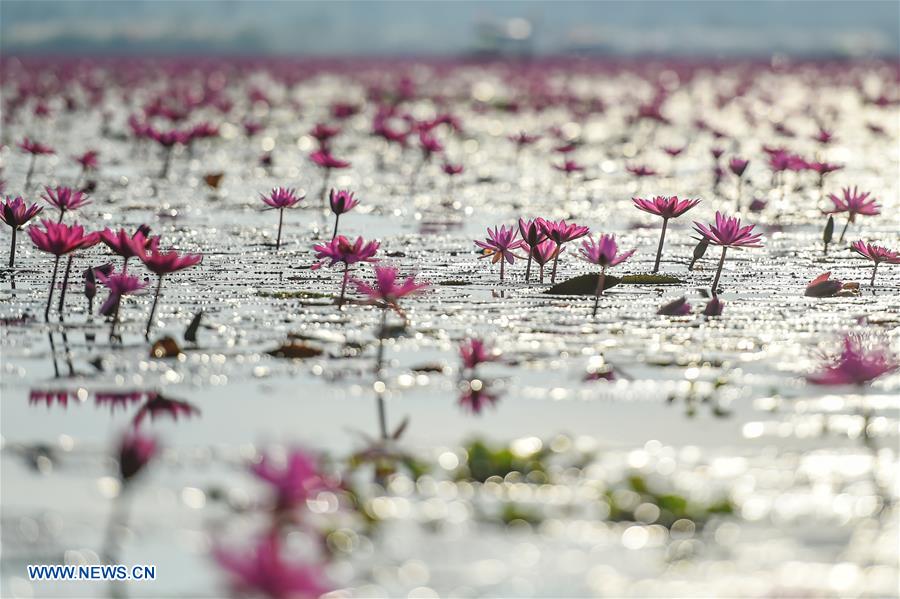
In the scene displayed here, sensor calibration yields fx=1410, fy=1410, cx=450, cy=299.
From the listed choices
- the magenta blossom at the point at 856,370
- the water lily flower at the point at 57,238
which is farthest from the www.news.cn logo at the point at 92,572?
the water lily flower at the point at 57,238

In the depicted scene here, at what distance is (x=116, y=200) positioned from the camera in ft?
24.6

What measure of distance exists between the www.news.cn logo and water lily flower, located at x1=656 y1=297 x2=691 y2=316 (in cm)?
226

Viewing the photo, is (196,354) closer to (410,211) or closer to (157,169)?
(410,211)

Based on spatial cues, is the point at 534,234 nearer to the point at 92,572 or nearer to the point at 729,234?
the point at 729,234

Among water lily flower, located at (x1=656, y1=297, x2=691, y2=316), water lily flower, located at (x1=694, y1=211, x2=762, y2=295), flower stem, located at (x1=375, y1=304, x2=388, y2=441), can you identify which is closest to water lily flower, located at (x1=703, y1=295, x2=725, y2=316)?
water lily flower, located at (x1=656, y1=297, x2=691, y2=316)

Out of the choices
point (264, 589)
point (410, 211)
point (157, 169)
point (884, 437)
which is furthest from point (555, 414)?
point (157, 169)

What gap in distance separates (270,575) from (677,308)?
→ 9.01 feet

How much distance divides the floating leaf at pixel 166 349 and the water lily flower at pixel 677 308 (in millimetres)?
1464

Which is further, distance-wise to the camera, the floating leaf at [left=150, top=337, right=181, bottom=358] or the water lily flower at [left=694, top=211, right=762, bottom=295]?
the water lily flower at [left=694, top=211, right=762, bottom=295]

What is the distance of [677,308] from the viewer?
4.20 meters

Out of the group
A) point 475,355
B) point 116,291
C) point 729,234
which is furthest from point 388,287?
point 729,234

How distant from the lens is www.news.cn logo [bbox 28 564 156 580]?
228 cm

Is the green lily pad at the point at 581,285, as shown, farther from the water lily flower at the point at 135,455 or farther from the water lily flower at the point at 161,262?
the water lily flower at the point at 135,455

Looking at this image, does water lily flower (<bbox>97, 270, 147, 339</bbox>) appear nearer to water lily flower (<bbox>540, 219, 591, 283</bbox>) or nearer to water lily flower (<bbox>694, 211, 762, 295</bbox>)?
water lily flower (<bbox>540, 219, 591, 283</bbox>)
